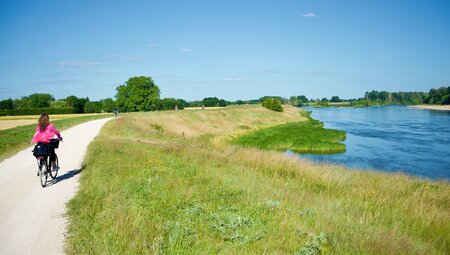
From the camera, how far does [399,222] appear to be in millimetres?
8844

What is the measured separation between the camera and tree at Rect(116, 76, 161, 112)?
74.3m

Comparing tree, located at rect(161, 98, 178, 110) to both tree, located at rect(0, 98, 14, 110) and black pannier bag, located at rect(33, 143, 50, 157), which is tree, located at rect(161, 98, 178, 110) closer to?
tree, located at rect(0, 98, 14, 110)

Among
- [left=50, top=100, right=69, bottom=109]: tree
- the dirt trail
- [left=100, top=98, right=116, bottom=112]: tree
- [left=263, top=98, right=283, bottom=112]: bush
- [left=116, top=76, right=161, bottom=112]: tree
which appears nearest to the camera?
the dirt trail

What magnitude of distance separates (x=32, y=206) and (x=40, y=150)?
2.85 meters

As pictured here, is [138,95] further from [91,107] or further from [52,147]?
[52,147]

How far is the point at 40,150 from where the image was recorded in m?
10.5

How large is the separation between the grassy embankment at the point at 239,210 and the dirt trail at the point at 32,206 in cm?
40

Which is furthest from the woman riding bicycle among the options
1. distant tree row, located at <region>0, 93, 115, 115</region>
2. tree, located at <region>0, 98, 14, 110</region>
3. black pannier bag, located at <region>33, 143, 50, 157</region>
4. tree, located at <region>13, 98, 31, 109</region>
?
tree, located at <region>13, 98, 31, 109</region>

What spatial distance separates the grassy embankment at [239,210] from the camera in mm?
5934

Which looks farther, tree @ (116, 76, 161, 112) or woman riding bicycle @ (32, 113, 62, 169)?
tree @ (116, 76, 161, 112)

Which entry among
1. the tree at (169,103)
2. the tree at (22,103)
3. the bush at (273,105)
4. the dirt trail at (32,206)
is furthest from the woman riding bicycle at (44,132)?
the tree at (169,103)

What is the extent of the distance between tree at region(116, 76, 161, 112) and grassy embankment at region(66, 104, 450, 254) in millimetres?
62041

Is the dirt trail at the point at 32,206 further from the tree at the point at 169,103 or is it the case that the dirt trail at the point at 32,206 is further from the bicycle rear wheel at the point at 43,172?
the tree at the point at 169,103

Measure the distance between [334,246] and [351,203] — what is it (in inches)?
192
